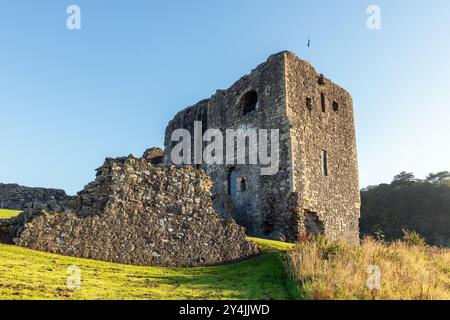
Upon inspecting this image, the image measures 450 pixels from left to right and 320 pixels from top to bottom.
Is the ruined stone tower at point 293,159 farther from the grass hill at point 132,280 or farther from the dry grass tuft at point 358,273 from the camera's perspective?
the grass hill at point 132,280

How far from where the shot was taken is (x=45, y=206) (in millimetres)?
11250

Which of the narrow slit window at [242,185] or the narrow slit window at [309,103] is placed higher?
the narrow slit window at [309,103]

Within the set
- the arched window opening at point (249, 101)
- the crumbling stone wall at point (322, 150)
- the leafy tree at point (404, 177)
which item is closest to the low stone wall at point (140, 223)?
the crumbling stone wall at point (322, 150)

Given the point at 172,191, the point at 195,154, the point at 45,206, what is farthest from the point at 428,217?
the point at 45,206

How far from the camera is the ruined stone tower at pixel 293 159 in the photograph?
2125 centimetres

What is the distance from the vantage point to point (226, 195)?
22938 mm

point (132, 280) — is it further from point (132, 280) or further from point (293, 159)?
point (293, 159)

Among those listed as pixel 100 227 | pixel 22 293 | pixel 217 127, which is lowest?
pixel 22 293

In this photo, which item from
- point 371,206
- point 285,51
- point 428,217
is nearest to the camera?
point 285,51

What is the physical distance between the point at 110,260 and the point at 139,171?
9.30 feet

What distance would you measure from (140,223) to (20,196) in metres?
12.4

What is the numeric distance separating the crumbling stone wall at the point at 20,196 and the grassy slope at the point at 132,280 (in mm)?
11972

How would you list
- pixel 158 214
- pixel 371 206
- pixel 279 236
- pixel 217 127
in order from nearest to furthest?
pixel 158 214 < pixel 279 236 < pixel 217 127 < pixel 371 206

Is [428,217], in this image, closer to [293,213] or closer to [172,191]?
[293,213]
